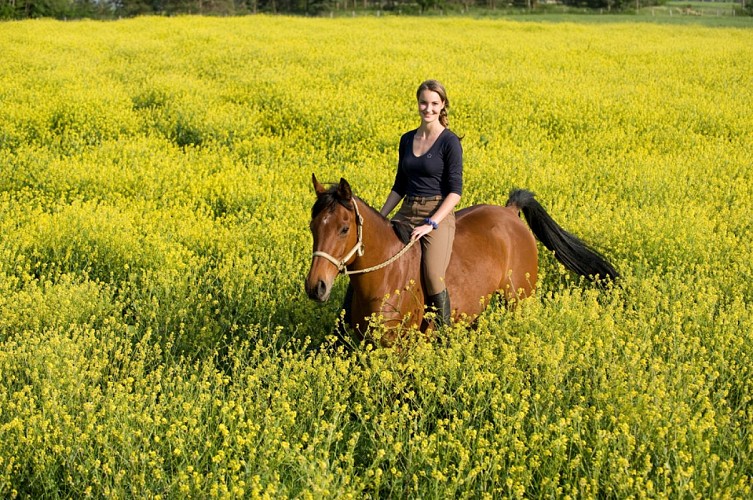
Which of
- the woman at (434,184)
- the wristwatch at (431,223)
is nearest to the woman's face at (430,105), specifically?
the woman at (434,184)

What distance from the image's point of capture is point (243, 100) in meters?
14.1

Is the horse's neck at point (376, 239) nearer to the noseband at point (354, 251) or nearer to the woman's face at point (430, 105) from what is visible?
the noseband at point (354, 251)

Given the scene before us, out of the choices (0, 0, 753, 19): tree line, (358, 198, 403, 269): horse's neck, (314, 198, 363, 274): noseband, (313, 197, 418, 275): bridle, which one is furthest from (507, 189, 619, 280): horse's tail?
(0, 0, 753, 19): tree line

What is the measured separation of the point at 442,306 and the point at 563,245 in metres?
1.85

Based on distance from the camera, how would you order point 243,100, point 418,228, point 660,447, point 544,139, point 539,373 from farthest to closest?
point 243,100, point 544,139, point 418,228, point 539,373, point 660,447

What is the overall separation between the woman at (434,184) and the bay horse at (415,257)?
106 millimetres

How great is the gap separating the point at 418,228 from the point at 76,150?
827 centimetres

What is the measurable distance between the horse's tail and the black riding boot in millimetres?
1650

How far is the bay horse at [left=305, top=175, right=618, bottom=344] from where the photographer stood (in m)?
4.14

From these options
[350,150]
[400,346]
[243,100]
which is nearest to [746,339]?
[400,346]

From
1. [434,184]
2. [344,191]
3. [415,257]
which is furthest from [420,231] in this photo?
[344,191]

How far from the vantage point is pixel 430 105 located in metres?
4.77

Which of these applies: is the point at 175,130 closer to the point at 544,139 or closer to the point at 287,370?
the point at 544,139

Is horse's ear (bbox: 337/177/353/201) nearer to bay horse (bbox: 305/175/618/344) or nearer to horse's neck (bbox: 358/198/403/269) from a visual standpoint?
bay horse (bbox: 305/175/618/344)
